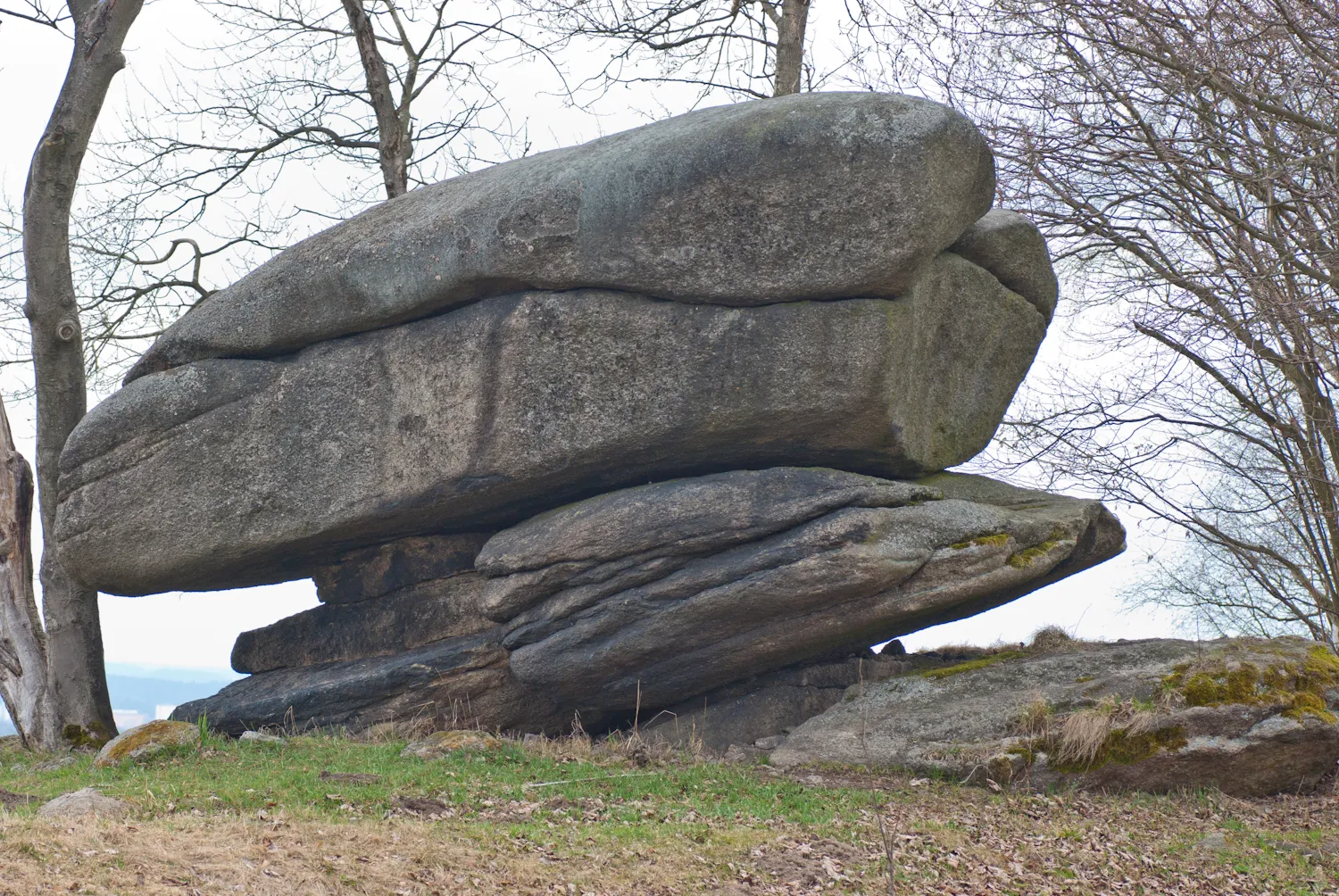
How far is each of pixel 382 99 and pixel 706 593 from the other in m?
12.0

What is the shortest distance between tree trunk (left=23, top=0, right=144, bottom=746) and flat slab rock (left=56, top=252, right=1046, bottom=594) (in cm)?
191

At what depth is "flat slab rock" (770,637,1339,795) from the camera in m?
11.1

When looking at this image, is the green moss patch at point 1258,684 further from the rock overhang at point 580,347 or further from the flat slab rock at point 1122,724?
the rock overhang at point 580,347

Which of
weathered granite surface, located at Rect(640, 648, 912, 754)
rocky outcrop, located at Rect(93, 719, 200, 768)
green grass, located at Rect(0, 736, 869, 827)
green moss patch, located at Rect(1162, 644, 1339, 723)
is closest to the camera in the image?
green grass, located at Rect(0, 736, 869, 827)

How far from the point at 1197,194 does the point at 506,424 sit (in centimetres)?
743

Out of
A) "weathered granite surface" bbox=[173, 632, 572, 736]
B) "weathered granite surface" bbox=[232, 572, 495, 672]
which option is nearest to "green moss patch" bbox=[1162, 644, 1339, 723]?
"weathered granite surface" bbox=[173, 632, 572, 736]

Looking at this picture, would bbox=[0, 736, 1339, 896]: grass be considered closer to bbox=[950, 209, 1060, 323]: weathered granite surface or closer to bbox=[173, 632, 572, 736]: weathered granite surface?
bbox=[173, 632, 572, 736]: weathered granite surface

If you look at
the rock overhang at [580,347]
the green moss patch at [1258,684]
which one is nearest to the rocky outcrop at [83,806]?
the rock overhang at [580,347]

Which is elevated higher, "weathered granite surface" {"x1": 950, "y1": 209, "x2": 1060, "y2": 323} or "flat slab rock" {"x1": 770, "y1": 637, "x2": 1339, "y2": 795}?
"weathered granite surface" {"x1": 950, "y1": 209, "x2": 1060, "y2": 323}

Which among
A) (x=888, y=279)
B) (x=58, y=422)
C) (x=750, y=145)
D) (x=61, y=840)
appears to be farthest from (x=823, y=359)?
(x=58, y=422)

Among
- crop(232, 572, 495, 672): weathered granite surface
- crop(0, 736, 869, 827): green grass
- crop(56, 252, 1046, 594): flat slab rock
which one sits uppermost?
crop(56, 252, 1046, 594): flat slab rock

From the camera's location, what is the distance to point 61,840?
7.65 meters

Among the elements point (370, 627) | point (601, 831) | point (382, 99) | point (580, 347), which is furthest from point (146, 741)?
point (382, 99)

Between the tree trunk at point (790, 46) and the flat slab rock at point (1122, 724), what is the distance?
10715mm
